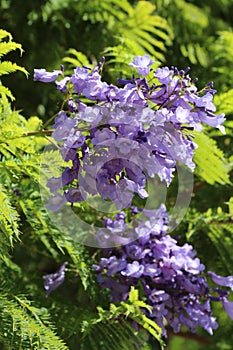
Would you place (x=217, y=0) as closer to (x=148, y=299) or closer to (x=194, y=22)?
(x=194, y=22)

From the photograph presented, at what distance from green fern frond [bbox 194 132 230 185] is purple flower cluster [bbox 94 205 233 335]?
147 mm

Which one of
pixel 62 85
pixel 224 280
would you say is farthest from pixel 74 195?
pixel 224 280

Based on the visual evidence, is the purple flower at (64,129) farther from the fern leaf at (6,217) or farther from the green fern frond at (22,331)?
the green fern frond at (22,331)

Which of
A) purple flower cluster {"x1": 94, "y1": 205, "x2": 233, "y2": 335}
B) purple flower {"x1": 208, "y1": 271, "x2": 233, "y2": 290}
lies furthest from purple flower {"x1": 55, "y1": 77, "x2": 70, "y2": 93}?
purple flower {"x1": 208, "y1": 271, "x2": 233, "y2": 290}

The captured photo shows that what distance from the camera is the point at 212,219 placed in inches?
63.4

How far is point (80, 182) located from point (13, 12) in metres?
0.92

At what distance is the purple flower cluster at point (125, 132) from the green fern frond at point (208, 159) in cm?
32

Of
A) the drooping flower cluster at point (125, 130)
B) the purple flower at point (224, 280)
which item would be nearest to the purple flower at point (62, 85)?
the drooping flower cluster at point (125, 130)

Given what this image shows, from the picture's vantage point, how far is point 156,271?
135cm

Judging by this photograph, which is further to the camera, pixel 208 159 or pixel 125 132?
pixel 208 159

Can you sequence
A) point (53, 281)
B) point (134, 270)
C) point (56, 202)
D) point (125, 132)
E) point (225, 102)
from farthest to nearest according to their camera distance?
point (225, 102), point (53, 281), point (134, 270), point (56, 202), point (125, 132)

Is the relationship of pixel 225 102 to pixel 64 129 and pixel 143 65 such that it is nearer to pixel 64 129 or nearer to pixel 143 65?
pixel 143 65

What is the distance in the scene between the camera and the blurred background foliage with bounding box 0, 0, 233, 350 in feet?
4.09

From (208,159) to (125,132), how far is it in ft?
1.54
